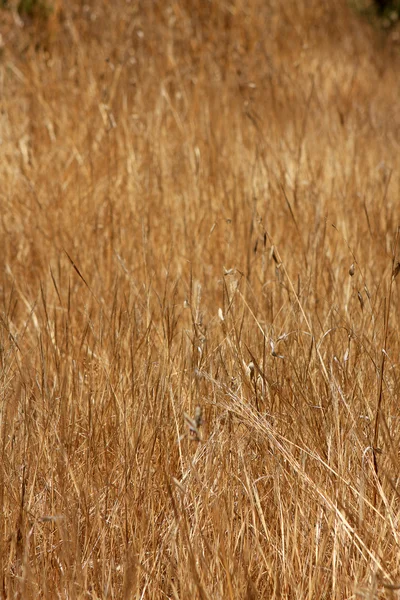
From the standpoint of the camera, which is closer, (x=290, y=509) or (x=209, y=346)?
(x=290, y=509)

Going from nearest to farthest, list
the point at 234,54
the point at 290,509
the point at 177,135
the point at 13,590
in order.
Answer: the point at 13,590 < the point at 290,509 < the point at 177,135 < the point at 234,54

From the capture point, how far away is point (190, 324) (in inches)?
68.2

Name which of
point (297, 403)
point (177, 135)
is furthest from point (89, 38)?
point (297, 403)

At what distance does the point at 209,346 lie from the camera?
4.75ft

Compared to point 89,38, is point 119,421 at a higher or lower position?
lower

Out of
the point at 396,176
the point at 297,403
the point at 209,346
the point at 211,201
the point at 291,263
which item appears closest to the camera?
the point at 297,403

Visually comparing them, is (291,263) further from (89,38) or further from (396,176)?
(89,38)

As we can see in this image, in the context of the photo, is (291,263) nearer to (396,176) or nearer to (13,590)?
(396,176)

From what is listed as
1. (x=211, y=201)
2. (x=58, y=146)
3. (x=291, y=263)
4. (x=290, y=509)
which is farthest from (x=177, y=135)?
(x=290, y=509)

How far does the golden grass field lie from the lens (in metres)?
1.03

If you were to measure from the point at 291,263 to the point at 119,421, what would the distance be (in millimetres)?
842

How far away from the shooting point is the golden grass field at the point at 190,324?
1031 mm

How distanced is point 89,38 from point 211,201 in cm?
181

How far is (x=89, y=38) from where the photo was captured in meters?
3.70
